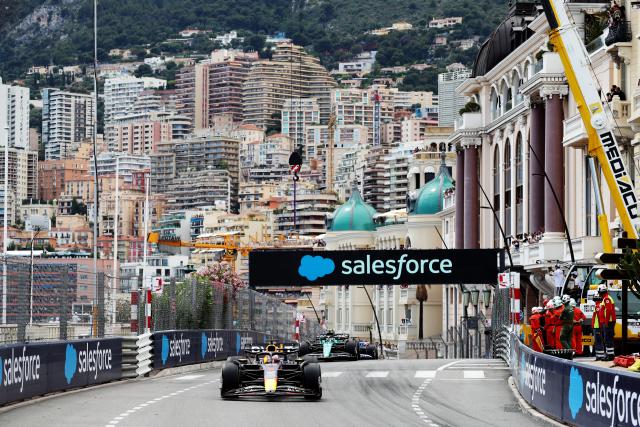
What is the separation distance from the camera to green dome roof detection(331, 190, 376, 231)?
162625 mm

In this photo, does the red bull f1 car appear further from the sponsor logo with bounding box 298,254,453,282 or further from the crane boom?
the sponsor logo with bounding box 298,254,453,282

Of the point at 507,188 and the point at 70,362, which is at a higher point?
the point at 507,188

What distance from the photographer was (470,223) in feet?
332

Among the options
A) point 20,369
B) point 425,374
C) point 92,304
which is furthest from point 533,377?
point 425,374

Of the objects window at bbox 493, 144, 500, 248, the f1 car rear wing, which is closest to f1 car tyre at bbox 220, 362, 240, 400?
the f1 car rear wing

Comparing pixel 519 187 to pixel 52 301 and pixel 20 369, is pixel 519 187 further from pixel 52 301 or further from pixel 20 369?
pixel 20 369

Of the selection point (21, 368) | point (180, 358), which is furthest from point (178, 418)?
point (180, 358)

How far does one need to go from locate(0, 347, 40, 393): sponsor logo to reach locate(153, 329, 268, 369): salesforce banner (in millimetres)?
9791

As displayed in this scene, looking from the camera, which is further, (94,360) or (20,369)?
(94,360)

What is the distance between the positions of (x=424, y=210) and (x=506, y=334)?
87.3 metres

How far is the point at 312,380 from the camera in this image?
3244 centimetres

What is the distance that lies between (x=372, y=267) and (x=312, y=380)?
39331 millimetres

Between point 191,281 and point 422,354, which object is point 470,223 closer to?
point 422,354

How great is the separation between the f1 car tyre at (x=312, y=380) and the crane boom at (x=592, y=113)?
62.4ft
